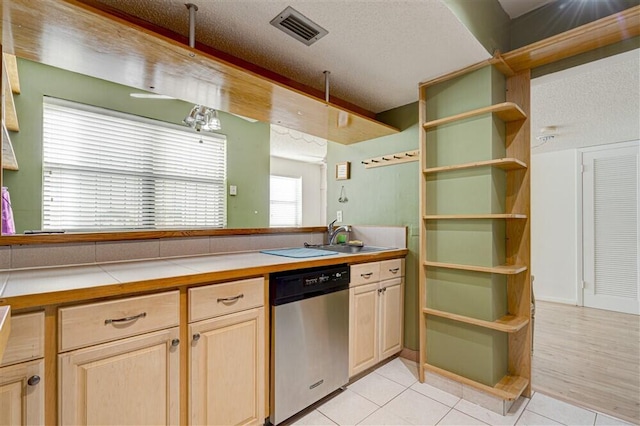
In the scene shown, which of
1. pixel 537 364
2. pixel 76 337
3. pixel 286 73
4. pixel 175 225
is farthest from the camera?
pixel 175 225

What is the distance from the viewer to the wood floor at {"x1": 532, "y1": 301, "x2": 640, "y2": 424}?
201cm

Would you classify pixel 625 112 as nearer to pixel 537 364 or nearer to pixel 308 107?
pixel 537 364

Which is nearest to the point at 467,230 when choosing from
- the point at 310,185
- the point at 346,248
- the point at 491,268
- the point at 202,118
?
the point at 491,268

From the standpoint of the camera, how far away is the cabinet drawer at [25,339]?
99cm

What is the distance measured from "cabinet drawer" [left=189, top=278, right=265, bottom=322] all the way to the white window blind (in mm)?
4813

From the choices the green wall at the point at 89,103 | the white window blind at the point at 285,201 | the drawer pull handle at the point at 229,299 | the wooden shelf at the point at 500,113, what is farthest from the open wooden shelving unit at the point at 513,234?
the white window blind at the point at 285,201

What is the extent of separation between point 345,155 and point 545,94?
1898 millimetres

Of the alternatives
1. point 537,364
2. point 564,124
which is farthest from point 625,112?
point 537,364

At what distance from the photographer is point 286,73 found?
7.02 feet

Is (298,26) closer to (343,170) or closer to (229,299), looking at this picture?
(229,299)

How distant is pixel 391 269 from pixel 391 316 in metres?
0.38

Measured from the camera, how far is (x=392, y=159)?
2.76 metres

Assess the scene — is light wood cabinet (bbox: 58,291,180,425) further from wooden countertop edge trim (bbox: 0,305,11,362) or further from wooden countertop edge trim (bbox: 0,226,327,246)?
wooden countertop edge trim (bbox: 0,226,327,246)

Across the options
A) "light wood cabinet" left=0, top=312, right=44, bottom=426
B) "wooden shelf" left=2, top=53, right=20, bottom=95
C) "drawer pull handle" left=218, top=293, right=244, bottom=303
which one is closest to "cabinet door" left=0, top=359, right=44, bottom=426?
"light wood cabinet" left=0, top=312, right=44, bottom=426
